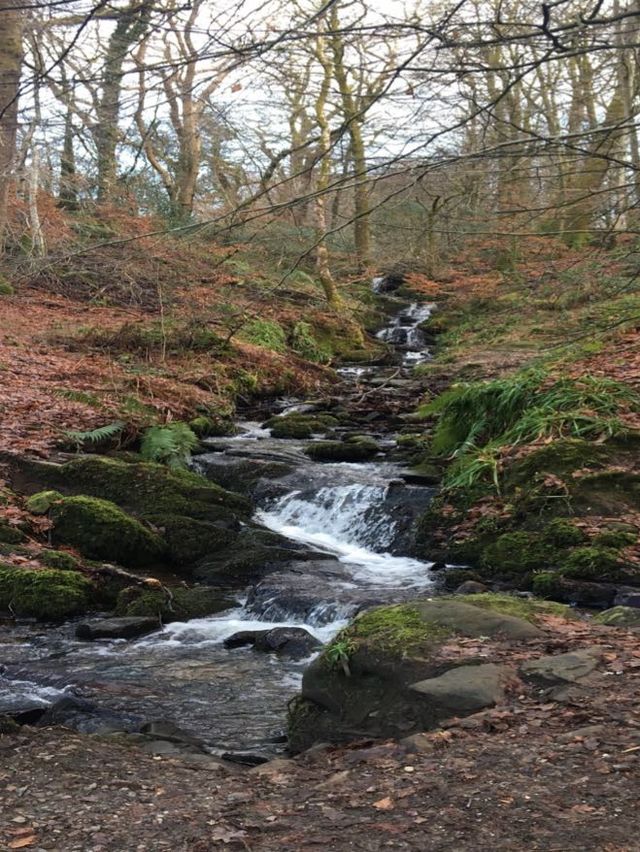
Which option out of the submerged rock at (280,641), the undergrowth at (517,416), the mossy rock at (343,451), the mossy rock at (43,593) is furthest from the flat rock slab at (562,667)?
the mossy rock at (343,451)

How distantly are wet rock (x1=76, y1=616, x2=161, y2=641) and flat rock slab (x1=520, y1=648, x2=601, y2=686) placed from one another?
3.40m

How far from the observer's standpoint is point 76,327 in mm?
14547

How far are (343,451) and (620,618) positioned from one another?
5922mm

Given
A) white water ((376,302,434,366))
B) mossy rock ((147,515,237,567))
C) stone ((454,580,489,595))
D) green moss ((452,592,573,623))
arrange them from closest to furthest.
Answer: green moss ((452,592,573,623))
stone ((454,580,489,595))
mossy rock ((147,515,237,567))
white water ((376,302,434,366))

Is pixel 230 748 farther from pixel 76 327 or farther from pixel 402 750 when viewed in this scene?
pixel 76 327

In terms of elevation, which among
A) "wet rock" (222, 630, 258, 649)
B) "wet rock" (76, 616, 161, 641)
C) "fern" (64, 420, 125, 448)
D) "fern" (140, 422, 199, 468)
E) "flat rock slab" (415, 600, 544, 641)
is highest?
"fern" (64, 420, 125, 448)

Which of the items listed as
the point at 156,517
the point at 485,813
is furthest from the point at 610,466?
the point at 485,813

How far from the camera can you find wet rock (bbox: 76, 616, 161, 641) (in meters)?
6.14

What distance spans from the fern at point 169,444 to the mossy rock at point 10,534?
8.44ft

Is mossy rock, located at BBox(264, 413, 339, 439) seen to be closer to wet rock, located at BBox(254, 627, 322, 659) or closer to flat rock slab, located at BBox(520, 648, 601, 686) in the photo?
wet rock, located at BBox(254, 627, 322, 659)

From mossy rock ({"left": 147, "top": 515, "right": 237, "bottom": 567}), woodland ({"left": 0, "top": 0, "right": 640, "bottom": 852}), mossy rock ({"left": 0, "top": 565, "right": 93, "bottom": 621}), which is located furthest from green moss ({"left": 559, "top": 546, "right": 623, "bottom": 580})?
mossy rock ({"left": 0, "top": 565, "right": 93, "bottom": 621})

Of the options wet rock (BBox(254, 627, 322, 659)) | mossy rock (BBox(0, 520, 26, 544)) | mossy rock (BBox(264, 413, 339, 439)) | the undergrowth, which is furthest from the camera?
mossy rock (BBox(264, 413, 339, 439))

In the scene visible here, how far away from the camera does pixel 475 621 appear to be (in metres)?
4.48

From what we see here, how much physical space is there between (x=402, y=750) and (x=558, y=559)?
145 inches
